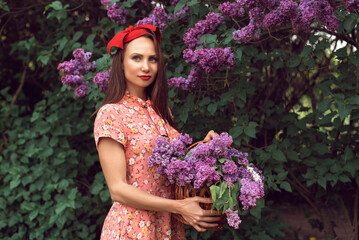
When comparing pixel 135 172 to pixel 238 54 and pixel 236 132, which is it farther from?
pixel 236 132

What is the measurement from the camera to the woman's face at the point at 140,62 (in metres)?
1.73

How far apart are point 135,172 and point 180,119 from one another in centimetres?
91

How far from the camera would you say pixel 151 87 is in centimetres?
188

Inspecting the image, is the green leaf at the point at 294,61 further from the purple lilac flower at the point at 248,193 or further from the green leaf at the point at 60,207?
the green leaf at the point at 60,207

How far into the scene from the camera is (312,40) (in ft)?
7.11

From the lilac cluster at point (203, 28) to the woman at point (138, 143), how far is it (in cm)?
32

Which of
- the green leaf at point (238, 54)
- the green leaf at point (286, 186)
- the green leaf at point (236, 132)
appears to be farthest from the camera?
the green leaf at point (286, 186)

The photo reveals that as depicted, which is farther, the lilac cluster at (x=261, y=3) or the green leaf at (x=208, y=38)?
the green leaf at (x=208, y=38)

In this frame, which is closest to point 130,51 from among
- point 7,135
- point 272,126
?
point 272,126

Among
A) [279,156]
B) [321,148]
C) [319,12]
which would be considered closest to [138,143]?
[319,12]

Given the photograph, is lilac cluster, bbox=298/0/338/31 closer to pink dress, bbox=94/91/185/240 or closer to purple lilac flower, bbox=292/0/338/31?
purple lilac flower, bbox=292/0/338/31

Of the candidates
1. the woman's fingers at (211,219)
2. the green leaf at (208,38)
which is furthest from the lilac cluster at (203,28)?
the woman's fingers at (211,219)

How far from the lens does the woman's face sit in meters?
1.73

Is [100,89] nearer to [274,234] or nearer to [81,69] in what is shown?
[81,69]
